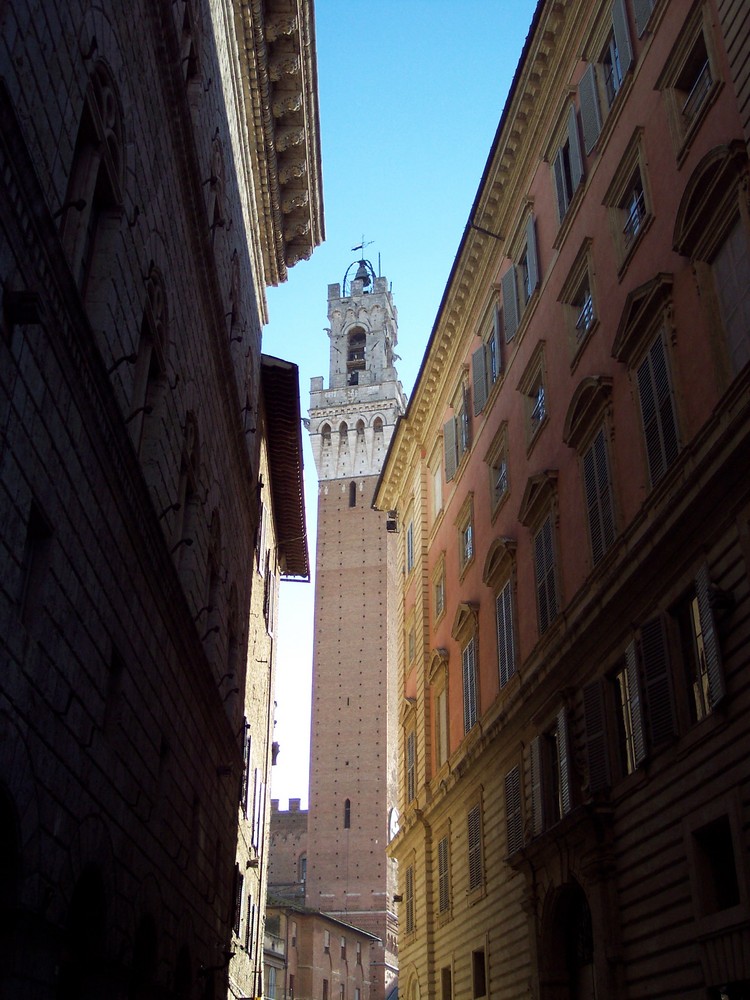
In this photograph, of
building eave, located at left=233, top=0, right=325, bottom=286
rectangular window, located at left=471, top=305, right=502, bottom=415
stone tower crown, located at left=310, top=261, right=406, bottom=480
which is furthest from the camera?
stone tower crown, located at left=310, top=261, right=406, bottom=480

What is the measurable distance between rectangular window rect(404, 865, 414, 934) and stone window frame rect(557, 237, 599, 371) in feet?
48.3

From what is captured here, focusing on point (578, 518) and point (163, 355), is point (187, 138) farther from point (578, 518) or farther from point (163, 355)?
point (578, 518)

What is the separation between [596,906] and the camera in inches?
572

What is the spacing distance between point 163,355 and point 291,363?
44.9ft

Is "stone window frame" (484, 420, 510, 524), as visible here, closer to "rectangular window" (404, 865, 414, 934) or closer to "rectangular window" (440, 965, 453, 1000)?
"rectangular window" (440, 965, 453, 1000)

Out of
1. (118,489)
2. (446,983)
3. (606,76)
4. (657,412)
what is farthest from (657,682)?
(446,983)

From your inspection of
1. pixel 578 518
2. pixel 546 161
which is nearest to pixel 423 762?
pixel 578 518

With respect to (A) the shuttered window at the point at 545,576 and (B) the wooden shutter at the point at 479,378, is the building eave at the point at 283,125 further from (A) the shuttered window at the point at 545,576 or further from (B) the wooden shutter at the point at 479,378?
(A) the shuttered window at the point at 545,576

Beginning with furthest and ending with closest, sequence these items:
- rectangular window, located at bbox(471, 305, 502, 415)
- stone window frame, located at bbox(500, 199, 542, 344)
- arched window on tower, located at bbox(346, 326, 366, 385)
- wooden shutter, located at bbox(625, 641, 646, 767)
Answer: arched window on tower, located at bbox(346, 326, 366, 385), rectangular window, located at bbox(471, 305, 502, 415), stone window frame, located at bbox(500, 199, 542, 344), wooden shutter, located at bbox(625, 641, 646, 767)

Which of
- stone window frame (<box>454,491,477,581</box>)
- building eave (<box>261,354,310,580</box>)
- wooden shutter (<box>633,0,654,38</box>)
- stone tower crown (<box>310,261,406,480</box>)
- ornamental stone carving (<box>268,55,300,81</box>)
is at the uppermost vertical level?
stone tower crown (<box>310,261,406,480</box>)

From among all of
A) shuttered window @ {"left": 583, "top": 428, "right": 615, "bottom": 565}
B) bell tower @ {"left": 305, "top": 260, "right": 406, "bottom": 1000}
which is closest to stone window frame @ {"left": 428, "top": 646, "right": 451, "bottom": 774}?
shuttered window @ {"left": 583, "top": 428, "right": 615, "bottom": 565}

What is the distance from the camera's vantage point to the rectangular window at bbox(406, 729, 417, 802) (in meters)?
28.3

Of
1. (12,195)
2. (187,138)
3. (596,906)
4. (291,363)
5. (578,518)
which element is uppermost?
(291,363)

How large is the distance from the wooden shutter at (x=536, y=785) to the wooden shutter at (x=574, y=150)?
9204 millimetres
